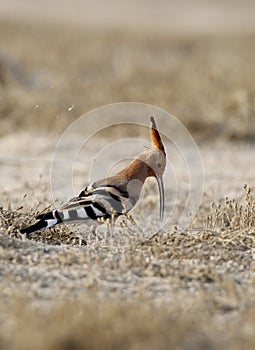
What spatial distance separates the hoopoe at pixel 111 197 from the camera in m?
5.04

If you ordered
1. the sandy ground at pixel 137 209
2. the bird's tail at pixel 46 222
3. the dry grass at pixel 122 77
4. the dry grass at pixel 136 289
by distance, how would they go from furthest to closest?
1. the dry grass at pixel 122 77
2. the bird's tail at pixel 46 222
3. the sandy ground at pixel 137 209
4. the dry grass at pixel 136 289

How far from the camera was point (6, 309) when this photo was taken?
377cm

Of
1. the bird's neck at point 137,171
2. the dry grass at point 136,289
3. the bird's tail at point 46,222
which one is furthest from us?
the bird's neck at point 137,171

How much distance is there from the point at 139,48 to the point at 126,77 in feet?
17.3

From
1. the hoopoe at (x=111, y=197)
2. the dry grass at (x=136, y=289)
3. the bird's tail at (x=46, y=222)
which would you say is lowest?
the dry grass at (x=136, y=289)

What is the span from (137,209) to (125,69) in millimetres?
9015

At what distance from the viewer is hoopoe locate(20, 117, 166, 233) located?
5.04 meters

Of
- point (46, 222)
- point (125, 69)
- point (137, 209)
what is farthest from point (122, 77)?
point (46, 222)

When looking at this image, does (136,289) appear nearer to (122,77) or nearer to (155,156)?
(155,156)

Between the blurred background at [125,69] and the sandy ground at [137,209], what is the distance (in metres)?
0.04

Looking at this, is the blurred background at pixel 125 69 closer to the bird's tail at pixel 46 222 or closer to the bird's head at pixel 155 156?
the bird's head at pixel 155 156

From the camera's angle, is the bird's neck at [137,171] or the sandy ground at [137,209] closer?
the sandy ground at [137,209]

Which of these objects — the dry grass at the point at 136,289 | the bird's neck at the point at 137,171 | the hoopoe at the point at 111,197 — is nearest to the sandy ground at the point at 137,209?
the dry grass at the point at 136,289

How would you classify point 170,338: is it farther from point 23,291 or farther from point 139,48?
point 139,48
